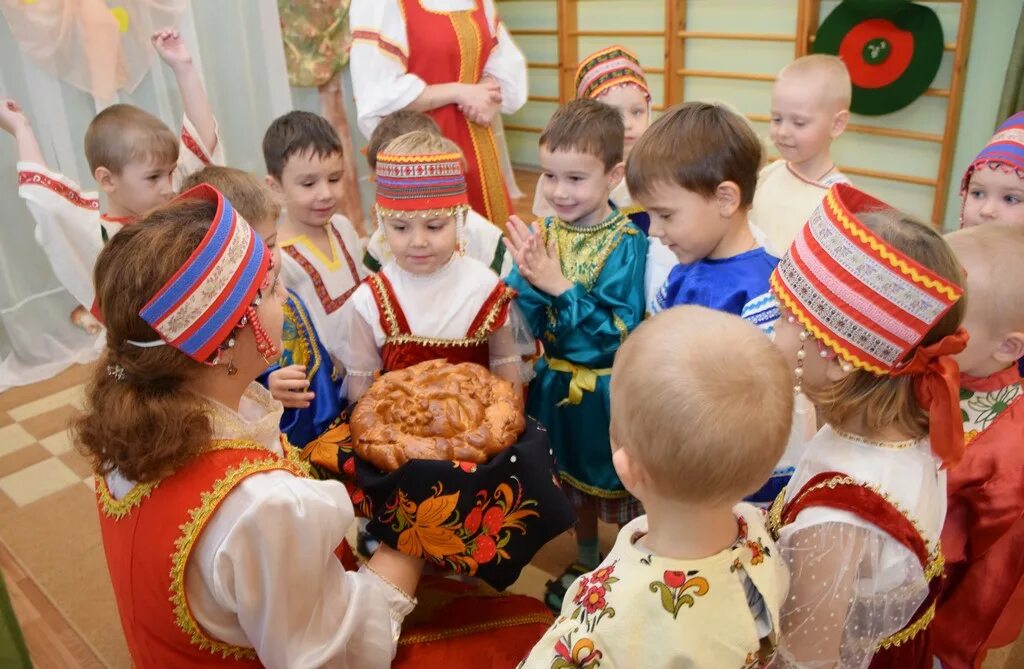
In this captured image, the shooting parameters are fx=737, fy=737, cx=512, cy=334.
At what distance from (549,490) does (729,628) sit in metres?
0.50

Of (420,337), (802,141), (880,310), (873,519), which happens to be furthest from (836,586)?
(802,141)

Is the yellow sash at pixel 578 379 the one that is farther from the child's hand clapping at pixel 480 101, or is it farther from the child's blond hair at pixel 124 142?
the child's blond hair at pixel 124 142

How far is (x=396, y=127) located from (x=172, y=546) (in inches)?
63.7

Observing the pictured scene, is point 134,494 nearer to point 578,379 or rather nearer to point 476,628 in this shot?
point 476,628

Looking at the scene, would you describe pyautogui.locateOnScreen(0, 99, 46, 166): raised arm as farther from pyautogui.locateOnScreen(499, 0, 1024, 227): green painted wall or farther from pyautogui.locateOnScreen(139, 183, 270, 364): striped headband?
pyautogui.locateOnScreen(499, 0, 1024, 227): green painted wall

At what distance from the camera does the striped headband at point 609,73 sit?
105 inches

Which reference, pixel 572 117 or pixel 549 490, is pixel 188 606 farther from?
pixel 572 117

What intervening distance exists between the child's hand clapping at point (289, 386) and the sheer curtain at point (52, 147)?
2.05 meters

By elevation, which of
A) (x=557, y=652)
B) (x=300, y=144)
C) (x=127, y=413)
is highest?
(x=300, y=144)

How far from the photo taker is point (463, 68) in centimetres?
274

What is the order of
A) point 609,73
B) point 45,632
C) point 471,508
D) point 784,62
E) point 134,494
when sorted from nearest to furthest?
point 134,494
point 471,508
point 45,632
point 609,73
point 784,62

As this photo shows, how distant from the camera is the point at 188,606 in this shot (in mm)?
1069

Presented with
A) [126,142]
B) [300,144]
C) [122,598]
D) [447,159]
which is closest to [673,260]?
[447,159]

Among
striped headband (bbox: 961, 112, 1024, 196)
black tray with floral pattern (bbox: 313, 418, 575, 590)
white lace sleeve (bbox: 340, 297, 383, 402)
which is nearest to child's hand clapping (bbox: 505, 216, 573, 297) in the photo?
white lace sleeve (bbox: 340, 297, 383, 402)
